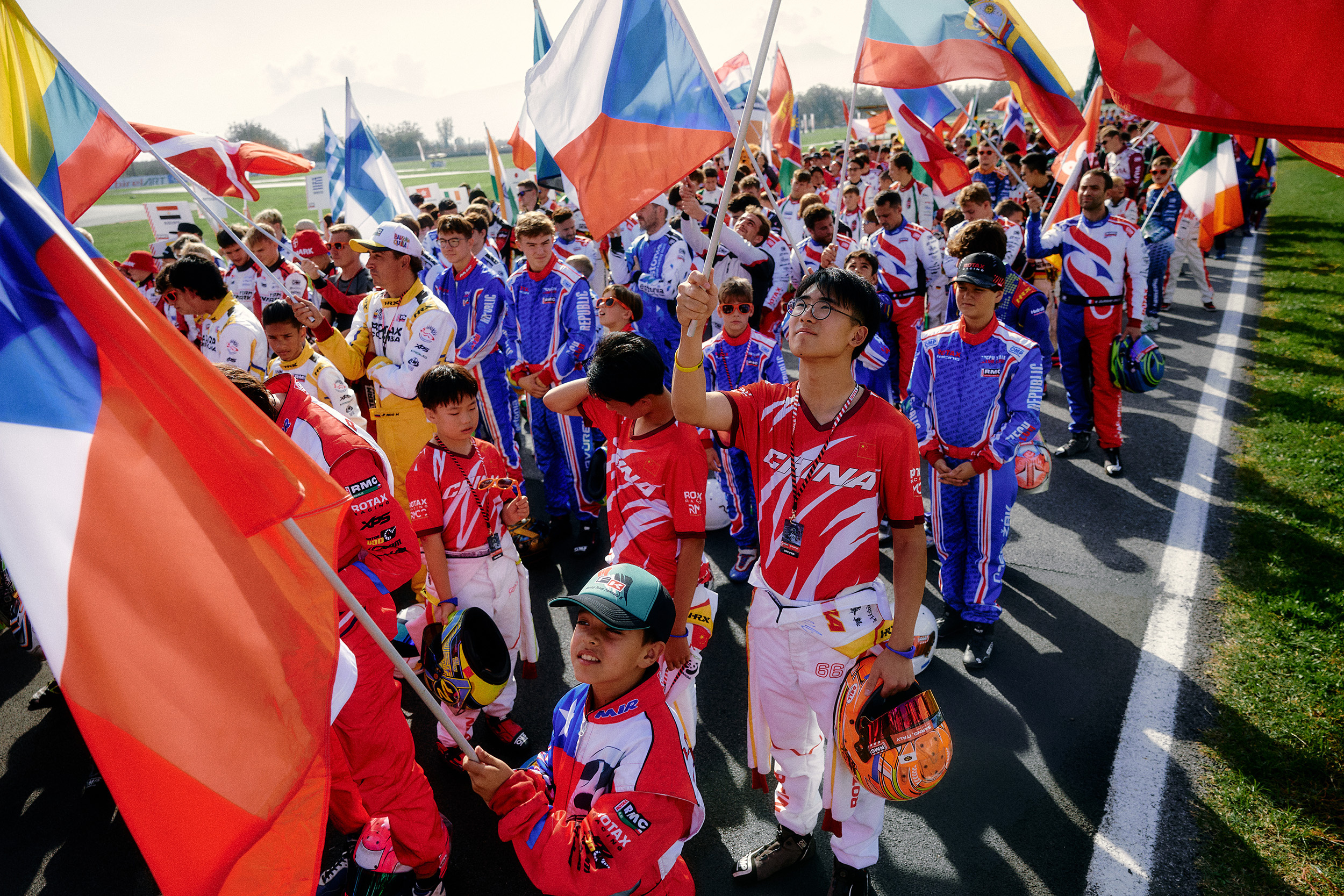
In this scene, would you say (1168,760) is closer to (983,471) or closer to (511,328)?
(983,471)

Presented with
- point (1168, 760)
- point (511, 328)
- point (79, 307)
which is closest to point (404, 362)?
point (511, 328)

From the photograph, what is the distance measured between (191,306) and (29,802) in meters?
3.43

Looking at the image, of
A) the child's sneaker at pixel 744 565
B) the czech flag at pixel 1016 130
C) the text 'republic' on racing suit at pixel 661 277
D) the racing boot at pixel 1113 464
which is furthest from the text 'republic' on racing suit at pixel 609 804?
the czech flag at pixel 1016 130

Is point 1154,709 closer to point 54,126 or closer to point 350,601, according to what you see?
point 350,601

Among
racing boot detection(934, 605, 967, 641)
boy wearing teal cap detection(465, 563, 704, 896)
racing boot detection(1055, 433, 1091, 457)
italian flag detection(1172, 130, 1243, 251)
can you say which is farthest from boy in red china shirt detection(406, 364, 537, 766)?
italian flag detection(1172, 130, 1243, 251)

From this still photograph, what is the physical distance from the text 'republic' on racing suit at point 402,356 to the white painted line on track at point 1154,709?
480 centimetres

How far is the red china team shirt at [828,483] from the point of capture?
111 inches

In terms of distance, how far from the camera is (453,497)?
400cm

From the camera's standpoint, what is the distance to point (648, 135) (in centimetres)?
368

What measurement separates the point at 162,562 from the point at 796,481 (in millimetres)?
2110

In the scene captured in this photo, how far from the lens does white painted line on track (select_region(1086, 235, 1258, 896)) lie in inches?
131

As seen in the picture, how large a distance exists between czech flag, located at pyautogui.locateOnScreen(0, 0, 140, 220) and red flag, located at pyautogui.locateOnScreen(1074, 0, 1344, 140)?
3982mm

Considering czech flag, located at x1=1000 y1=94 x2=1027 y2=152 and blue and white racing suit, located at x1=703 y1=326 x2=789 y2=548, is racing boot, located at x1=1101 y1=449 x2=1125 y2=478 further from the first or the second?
czech flag, located at x1=1000 y1=94 x2=1027 y2=152

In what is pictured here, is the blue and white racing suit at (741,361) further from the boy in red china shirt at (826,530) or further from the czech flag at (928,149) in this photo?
the czech flag at (928,149)
